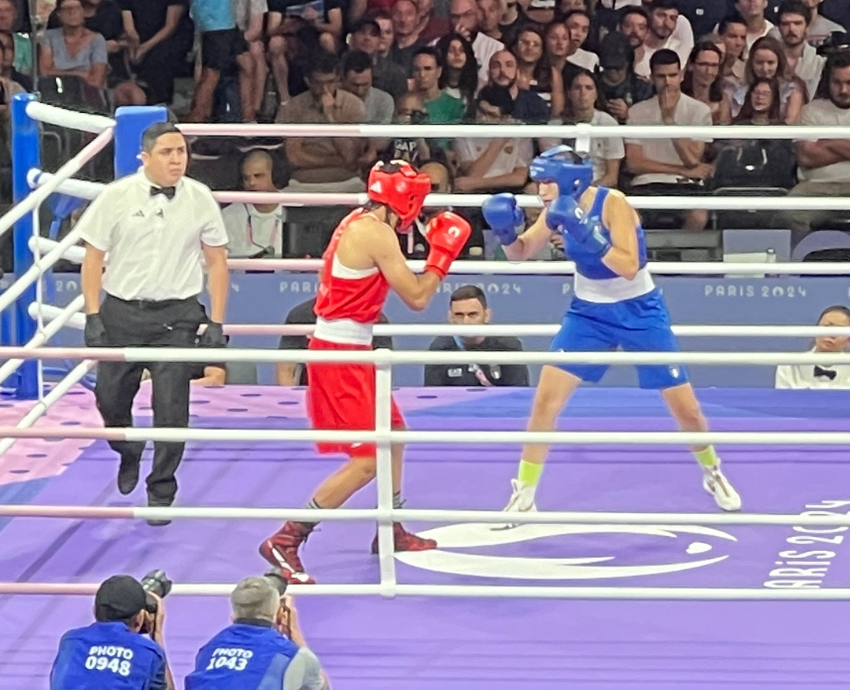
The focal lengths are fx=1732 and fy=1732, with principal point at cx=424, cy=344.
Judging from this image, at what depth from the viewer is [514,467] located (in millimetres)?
5746

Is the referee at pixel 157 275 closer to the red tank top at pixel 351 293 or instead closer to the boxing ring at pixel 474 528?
the boxing ring at pixel 474 528

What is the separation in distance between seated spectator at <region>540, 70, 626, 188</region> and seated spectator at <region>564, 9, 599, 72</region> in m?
0.19

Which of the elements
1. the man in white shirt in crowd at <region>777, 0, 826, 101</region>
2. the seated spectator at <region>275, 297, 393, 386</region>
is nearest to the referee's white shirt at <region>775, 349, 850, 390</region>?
the seated spectator at <region>275, 297, 393, 386</region>

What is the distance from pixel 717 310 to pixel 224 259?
2684 millimetres

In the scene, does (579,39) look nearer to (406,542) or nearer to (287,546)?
(406,542)

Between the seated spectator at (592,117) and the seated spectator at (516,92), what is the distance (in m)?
0.13

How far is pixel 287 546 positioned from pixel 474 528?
2.36 ft

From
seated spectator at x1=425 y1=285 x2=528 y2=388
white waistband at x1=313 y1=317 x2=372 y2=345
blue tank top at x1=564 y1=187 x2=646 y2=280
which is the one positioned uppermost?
blue tank top at x1=564 y1=187 x2=646 y2=280

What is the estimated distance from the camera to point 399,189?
471cm

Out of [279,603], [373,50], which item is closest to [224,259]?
[279,603]

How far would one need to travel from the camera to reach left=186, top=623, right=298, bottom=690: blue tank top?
3332 millimetres

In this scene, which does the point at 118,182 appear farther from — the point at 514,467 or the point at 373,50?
the point at 373,50

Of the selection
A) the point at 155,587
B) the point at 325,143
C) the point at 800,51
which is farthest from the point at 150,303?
the point at 800,51

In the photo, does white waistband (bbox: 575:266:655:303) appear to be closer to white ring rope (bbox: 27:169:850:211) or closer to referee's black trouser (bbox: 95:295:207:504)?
white ring rope (bbox: 27:169:850:211)
